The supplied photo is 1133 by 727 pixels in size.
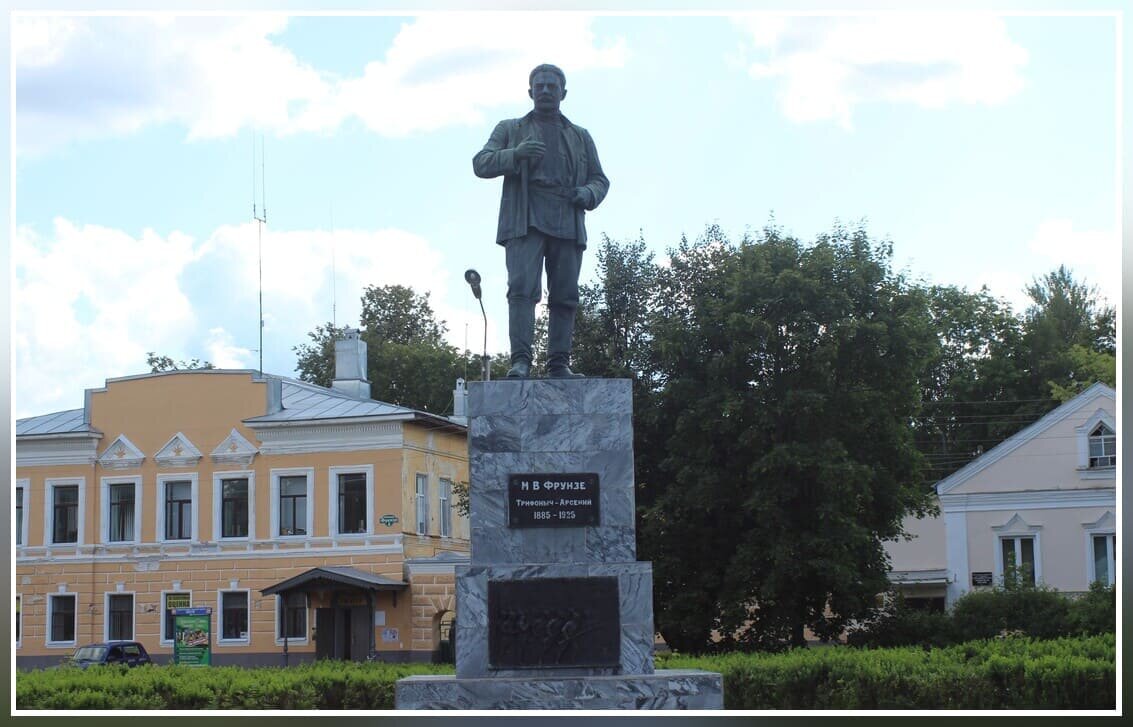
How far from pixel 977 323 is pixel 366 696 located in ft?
118

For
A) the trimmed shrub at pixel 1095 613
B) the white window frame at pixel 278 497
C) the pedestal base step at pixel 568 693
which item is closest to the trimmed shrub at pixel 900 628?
the trimmed shrub at pixel 1095 613

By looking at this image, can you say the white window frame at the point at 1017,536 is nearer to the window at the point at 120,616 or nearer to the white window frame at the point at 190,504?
the white window frame at the point at 190,504

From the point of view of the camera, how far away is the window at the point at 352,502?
35.8m

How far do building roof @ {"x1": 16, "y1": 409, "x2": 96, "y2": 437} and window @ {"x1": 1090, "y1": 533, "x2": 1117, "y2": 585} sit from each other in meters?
24.1

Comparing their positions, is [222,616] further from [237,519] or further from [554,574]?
[554,574]

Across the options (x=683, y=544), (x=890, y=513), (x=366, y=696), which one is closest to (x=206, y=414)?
(x=683, y=544)

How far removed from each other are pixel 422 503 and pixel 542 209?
24.6m

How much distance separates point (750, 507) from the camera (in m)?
27.4

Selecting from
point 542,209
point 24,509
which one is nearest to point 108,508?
point 24,509

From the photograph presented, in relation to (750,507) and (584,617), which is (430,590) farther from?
(584,617)

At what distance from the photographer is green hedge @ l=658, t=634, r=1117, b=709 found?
49.9 ft

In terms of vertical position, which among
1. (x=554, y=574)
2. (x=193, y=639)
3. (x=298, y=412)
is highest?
(x=298, y=412)

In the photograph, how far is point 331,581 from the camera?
1342 inches

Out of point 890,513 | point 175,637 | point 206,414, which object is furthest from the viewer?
point 206,414
